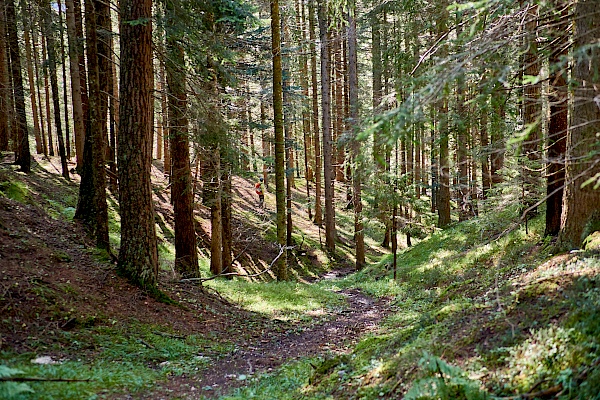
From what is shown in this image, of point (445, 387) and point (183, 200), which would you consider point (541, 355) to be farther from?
point (183, 200)

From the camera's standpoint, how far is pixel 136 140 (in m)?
7.95

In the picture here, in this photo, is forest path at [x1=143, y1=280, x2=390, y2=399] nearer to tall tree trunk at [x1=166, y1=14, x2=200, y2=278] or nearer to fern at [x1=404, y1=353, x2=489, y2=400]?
fern at [x1=404, y1=353, x2=489, y2=400]

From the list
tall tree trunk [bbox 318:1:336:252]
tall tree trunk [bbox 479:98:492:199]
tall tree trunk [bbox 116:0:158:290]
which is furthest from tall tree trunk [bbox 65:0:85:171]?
tall tree trunk [bbox 479:98:492:199]

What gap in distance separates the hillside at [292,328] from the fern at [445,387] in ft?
0.05

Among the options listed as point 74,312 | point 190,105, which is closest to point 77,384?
point 74,312

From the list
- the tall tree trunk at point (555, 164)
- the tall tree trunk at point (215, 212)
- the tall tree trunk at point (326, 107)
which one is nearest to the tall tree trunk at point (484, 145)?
the tall tree trunk at point (555, 164)

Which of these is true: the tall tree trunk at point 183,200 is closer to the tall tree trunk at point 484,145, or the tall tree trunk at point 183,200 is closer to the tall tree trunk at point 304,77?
the tall tree trunk at point 484,145

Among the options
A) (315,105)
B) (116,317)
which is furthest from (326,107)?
(116,317)

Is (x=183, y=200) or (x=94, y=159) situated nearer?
(x=94, y=159)

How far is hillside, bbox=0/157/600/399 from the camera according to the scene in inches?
136

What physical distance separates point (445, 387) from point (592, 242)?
149 inches

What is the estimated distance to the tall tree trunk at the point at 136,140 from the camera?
7.79 meters

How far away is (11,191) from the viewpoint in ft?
37.8

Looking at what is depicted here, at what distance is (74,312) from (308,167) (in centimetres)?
2460
